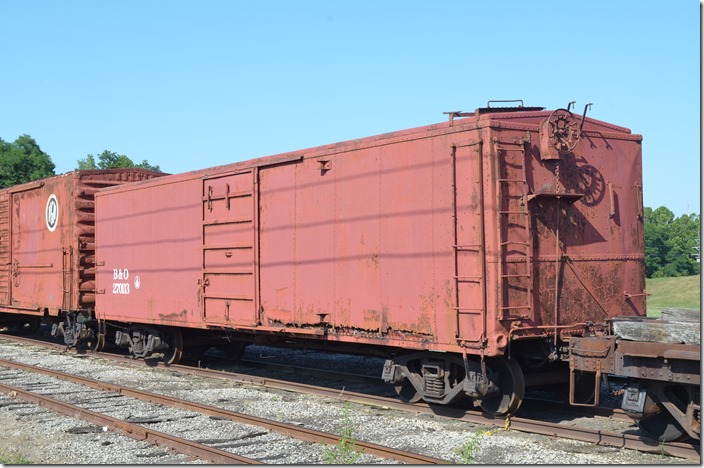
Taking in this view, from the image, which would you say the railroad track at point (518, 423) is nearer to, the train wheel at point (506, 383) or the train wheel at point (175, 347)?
the train wheel at point (506, 383)

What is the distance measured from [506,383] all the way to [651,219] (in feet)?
336

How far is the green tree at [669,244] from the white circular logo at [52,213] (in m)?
73.2

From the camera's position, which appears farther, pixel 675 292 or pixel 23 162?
pixel 23 162

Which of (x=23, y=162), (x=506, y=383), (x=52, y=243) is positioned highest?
(x=23, y=162)

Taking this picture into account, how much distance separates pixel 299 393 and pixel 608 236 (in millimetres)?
5190

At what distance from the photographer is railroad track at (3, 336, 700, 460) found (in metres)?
7.44

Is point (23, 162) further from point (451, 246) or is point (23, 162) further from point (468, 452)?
point (468, 452)

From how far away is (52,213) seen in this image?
17.8 m

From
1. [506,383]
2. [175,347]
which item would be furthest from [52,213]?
[506,383]

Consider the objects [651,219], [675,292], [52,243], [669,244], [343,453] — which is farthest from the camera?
[651,219]

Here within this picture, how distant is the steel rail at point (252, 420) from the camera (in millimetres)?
7320

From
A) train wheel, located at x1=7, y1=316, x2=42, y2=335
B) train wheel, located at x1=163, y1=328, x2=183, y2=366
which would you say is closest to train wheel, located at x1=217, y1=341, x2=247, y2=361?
train wheel, located at x1=163, y1=328, x2=183, y2=366

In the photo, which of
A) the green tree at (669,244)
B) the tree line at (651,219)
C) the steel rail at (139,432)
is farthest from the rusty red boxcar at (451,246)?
the green tree at (669,244)

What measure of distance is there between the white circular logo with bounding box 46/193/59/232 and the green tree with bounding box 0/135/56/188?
133 ft
